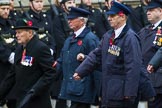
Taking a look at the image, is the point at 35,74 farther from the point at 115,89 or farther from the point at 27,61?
the point at 115,89

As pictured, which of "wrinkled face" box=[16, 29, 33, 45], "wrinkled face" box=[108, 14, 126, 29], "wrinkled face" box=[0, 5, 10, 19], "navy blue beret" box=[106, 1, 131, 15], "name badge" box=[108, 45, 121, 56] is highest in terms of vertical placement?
"navy blue beret" box=[106, 1, 131, 15]

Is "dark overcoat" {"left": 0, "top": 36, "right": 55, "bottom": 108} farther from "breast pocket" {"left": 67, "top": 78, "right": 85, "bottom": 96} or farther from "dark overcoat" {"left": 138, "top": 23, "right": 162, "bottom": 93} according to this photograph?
"dark overcoat" {"left": 138, "top": 23, "right": 162, "bottom": 93}

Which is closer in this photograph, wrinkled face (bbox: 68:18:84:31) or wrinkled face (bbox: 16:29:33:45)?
wrinkled face (bbox: 16:29:33:45)

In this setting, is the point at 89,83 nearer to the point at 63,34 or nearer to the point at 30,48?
the point at 30,48

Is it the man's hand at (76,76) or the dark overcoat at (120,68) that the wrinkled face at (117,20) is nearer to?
the dark overcoat at (120,68)

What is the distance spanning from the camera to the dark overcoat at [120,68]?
331 inches

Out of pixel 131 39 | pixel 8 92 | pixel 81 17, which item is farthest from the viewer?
pixel 81 17

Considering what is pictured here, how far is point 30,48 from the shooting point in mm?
8945

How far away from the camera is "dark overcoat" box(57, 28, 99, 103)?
31.9 ft

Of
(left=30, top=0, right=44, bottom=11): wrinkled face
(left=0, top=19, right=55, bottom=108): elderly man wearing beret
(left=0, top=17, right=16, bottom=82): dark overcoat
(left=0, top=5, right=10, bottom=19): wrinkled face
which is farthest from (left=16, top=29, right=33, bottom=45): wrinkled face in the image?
(left=30, top=0, right=44, bottom=11): wrinkled face

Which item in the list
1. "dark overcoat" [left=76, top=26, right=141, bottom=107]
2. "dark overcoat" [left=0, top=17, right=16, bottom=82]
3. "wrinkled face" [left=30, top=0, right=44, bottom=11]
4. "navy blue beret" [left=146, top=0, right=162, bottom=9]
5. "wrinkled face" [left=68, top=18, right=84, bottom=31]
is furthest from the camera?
"wrinkled face" [left=30, top=0, right=44, bottom=11]

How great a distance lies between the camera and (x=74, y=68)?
9.93 metres

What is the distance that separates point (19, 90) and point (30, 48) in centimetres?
61

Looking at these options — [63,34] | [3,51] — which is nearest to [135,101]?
[3,51]
